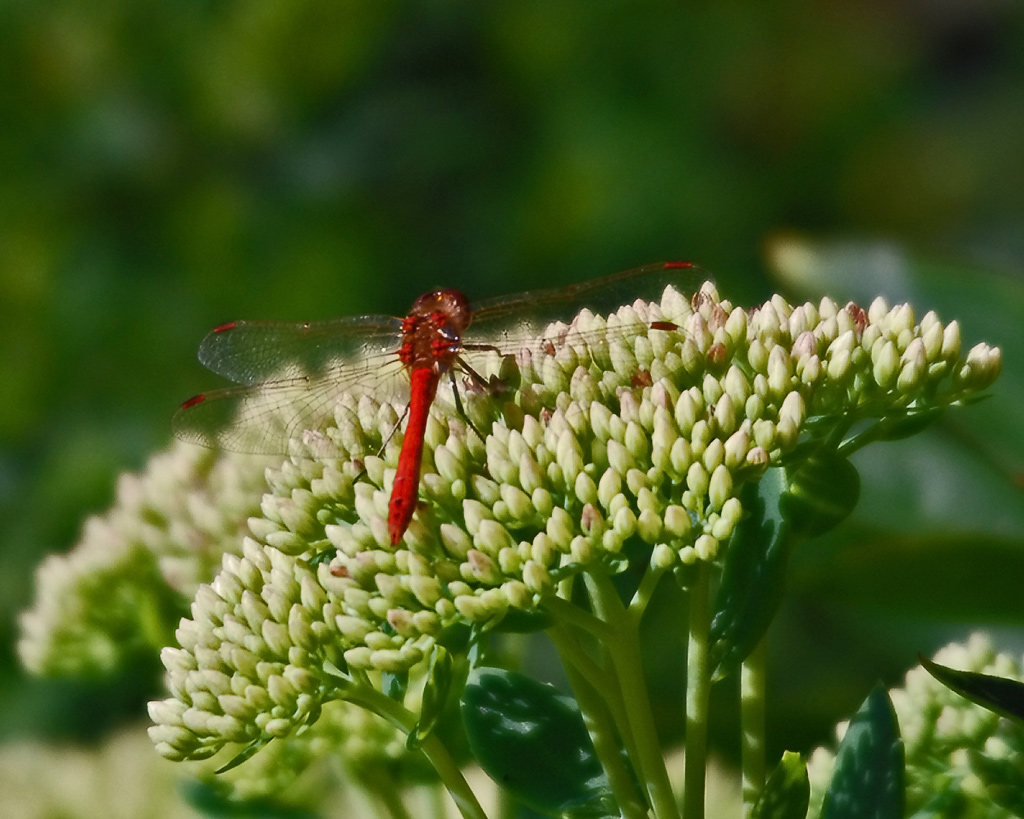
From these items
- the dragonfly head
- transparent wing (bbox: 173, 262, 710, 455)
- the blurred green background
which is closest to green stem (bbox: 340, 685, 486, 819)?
transparent wing (bbox: 173, 262, 710, 455)

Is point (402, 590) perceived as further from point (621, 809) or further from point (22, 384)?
point (22, 384)

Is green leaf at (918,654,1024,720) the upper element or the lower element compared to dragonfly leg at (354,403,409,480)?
lower

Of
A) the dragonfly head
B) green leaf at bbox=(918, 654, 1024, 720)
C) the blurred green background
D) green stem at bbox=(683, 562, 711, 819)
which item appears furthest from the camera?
the blurred green background

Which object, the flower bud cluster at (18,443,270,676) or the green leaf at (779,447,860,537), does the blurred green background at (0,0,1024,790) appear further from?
the green leaf at (779,447,860,537)

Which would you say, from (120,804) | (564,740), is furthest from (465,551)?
(120,804)

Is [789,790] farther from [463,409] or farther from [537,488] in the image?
[463,409]

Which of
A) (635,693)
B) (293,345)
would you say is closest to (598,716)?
(635,693)
